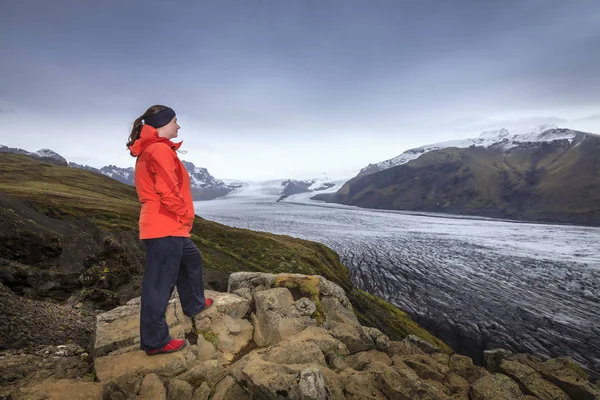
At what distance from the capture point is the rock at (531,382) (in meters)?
8.70

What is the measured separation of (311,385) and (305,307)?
449 cm

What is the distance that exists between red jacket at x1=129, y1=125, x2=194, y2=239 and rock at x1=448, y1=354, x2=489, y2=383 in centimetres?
954

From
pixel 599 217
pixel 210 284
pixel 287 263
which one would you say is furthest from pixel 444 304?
pixel 599 217

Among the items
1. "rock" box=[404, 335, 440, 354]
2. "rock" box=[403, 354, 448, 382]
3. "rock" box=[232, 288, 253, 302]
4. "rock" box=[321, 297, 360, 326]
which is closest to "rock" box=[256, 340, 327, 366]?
"rock" box=[321, 297, 360, 326]

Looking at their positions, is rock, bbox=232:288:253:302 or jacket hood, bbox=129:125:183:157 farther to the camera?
rock, bbox=232:288:253:302

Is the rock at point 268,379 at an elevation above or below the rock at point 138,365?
below

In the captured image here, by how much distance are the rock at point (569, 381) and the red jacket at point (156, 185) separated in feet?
42.2

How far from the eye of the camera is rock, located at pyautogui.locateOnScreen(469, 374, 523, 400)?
7.04 meters

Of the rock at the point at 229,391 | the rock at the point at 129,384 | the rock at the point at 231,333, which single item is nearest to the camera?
the rock at the point at 129,384

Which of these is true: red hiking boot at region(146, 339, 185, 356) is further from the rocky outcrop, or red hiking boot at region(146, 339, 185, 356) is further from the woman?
the rocky outcrop

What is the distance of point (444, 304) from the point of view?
118ft

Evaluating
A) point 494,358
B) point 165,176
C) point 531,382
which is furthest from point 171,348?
point 494,358

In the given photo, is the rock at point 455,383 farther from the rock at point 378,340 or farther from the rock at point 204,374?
the rock at point 204,374

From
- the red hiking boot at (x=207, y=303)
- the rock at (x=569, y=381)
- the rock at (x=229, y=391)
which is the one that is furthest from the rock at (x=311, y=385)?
the rock at (x=569, y=381)
